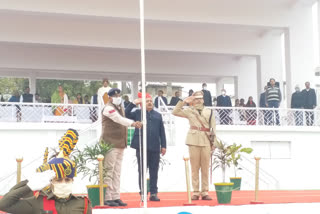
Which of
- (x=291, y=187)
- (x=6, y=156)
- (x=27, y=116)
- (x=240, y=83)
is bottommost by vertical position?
(x=291, y=187)

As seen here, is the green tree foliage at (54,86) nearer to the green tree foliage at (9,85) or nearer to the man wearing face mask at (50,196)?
the green tree foliage at (9,85)

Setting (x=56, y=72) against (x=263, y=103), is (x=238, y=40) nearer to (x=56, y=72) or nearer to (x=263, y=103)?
(x=263, y=103)

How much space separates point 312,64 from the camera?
18.4 metres

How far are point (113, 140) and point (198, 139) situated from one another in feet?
4.10

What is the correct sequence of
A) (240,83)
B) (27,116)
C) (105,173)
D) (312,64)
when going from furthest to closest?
(240,83), (312,64), (27,116), (105,173)

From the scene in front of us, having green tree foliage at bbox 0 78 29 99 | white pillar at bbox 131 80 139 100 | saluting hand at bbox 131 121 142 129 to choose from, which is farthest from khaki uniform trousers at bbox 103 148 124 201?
green tree foliage at bbox 0 78 29 99

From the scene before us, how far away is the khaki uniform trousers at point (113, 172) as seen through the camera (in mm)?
7238

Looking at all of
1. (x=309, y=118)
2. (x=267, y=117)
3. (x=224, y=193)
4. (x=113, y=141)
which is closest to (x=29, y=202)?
(x=113, y=141)

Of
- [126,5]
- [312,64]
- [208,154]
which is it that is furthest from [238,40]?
[208,154]

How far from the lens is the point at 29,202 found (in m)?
3.52

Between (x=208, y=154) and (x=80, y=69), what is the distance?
13.8 meters

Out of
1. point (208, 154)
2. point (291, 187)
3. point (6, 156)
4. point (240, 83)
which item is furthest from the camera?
point (240, 83)

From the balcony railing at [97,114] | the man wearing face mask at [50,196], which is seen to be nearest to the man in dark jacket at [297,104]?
the balcony railing at [97,114]

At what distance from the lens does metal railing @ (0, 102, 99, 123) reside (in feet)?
46.9
